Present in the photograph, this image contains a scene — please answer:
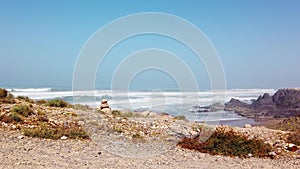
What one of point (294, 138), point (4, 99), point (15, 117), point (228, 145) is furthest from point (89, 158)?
point (4, 99)

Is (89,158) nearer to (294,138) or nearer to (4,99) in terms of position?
(294,138)

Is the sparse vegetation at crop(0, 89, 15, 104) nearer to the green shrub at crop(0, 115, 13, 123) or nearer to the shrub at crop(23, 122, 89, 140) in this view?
the green shrub at crop(0, 115, 13, 123)

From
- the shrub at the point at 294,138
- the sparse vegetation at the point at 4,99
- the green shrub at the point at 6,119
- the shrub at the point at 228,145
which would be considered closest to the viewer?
the shrub at the point at 228,145

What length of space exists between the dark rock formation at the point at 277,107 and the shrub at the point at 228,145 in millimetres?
13905

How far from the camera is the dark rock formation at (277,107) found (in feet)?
80.8

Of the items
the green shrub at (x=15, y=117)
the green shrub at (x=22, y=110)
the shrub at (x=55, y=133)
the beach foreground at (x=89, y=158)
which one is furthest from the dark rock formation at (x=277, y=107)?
the green shrub at (x=15, y=117)

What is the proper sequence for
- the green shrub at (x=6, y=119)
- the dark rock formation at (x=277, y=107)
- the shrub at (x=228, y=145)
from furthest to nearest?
1. the dark rock formation at (x=277, y=107)
2. the green shrub at (x=6, y=119)
3. the shrub at (x=228, y=145)

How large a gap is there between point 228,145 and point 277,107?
19.1 meters

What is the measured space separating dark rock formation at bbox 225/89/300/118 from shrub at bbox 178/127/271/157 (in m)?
13.9

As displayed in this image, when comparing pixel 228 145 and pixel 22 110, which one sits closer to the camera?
pixel 228 145

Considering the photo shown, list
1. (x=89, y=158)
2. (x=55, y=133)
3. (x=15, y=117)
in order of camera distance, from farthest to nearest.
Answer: (x=15, y=117) → (x=55, y=133) → (x=89, y=158)

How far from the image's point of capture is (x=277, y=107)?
89.9 ft

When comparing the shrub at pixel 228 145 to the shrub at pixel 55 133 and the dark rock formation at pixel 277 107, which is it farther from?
the dark rock formation at pixel 277 107

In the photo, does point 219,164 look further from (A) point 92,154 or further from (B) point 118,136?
(B) point 118,136
